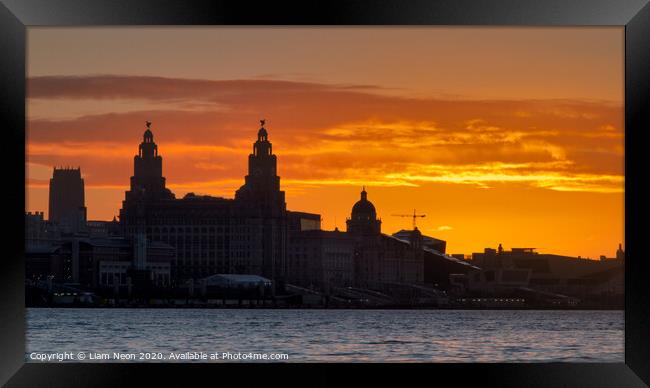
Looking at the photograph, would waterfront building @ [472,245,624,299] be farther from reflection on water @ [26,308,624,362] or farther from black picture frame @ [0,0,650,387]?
black picture frame @ [0,0,650,387]

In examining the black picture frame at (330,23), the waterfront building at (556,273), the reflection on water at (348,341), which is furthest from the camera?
the waterfront building at (556,273)

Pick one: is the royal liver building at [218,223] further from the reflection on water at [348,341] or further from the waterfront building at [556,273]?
the reflection on water at [348,341]

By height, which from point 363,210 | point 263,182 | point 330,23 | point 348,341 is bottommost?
point 348,341

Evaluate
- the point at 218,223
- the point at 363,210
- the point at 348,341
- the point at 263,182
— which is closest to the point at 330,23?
the point at 348,341

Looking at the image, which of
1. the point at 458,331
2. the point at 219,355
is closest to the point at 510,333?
the point at 458,331

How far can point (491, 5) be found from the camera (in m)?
8.54

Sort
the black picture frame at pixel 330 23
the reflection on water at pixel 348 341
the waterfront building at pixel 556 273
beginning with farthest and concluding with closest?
the waterfront building at pixel 556 273, the reflection on water at pixel 348 341, the black picture frame at pixel 330 23

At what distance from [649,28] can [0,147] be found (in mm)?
4563

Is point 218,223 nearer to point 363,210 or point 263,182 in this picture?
point 263,182

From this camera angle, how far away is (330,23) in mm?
8602

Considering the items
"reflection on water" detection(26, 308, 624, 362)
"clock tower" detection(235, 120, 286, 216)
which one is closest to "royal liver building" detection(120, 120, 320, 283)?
"clock tower" detection(235, 120, 286, 216)

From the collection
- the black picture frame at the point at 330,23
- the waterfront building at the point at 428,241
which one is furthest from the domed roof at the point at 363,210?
the black picture frame at the point at 330,23

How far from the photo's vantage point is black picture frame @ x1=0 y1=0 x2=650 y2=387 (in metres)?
8.52

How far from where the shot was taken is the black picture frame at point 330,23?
28.0ft
